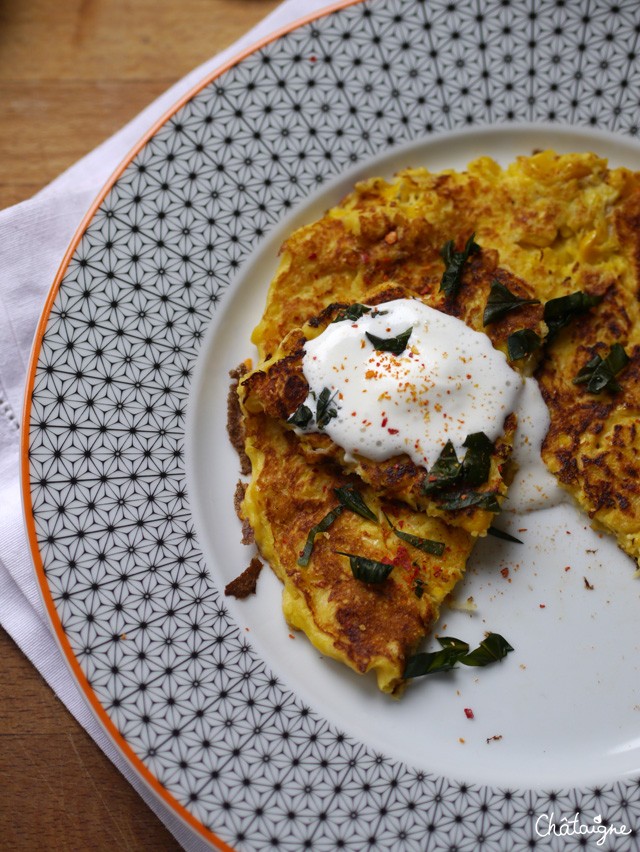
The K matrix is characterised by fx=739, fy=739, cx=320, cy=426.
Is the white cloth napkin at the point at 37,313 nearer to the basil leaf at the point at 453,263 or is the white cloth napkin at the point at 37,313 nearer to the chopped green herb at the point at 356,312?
the chopped green herb at the point at 356,312

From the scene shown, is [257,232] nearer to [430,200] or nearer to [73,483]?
[430,200]

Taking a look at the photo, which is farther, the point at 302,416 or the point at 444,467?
the point at 302,416

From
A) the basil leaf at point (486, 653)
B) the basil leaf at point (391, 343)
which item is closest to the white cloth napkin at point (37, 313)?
the basil leaf at point (486, 653)

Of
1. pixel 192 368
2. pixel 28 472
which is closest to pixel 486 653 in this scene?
pixel 192 368

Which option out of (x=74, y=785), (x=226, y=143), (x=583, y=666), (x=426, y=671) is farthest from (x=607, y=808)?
(x=226, y=143)

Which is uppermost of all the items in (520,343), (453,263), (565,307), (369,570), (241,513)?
(453,263)

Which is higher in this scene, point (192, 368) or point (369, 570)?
point (192, 368)

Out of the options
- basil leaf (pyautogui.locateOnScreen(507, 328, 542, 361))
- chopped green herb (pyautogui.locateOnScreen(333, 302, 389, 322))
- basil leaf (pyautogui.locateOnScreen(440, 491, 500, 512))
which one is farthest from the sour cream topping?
basil leaf (pyautogui.locateOnScreen(440, 491, 500, 512))

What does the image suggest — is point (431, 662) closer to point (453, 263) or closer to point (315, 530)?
point (315, 530)
